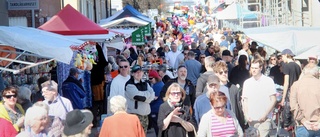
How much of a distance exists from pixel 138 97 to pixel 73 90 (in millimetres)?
2585

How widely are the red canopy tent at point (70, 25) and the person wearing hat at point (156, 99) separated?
2.06 metres

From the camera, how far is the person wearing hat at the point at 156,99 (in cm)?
1224

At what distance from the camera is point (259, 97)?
1073cm

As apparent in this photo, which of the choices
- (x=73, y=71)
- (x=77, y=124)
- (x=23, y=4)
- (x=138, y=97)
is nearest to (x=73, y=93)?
(x=73, y=71)

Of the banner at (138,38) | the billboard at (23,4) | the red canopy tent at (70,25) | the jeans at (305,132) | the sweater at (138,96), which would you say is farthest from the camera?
the banner at (138,38)

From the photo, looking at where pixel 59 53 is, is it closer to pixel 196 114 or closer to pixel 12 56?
pixel 12 56

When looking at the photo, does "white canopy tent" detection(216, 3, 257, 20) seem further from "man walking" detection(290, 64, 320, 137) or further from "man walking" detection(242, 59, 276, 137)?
"man walking" detection(290, 64, 320, 137)

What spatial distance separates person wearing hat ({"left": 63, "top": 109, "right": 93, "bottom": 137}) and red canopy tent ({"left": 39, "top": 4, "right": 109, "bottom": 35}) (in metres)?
7.59

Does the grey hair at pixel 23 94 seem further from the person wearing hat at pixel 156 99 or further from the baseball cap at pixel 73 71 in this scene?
the baseball cap at pixel 73 71

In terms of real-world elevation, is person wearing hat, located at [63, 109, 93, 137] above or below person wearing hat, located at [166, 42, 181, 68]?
below

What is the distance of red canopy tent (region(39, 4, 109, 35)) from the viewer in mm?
14812

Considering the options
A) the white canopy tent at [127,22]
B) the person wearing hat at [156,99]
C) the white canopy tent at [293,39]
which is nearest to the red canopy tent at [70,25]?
the person wearing hat at [156,99]

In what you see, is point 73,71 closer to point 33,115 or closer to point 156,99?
point 156,99

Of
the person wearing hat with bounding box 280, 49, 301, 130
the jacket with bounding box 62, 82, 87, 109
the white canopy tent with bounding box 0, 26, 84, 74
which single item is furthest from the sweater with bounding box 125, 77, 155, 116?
the person wearing hat with bounding box 280, 49, 301, 130
